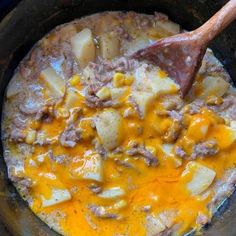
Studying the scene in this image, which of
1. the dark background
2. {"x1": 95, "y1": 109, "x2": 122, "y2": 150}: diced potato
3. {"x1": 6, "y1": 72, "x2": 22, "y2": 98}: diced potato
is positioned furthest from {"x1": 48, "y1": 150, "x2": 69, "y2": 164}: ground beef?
the dark background

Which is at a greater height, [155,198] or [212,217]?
[155,198]

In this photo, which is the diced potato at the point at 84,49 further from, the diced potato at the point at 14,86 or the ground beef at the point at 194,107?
the ground beef at the point at 194,107

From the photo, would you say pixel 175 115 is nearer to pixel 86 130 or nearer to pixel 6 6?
pixel 86 130

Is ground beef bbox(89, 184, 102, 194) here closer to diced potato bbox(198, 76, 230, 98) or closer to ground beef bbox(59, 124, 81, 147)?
ground beef bbox(59, 124, 81, 147)

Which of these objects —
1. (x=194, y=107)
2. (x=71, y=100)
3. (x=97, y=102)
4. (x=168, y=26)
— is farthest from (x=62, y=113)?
(x=168, y=26)

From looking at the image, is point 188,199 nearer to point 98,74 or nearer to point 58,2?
point 98,74

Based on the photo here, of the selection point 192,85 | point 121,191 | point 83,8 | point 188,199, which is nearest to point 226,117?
point 192,85
